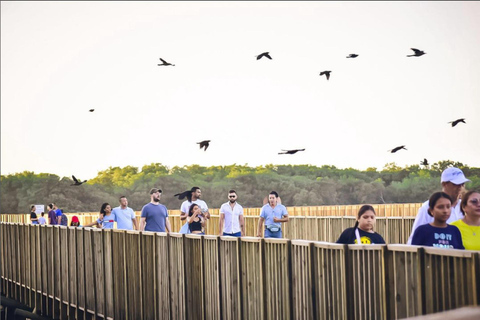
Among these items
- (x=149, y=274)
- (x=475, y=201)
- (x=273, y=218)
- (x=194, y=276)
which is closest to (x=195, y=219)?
(x=273, y=218)

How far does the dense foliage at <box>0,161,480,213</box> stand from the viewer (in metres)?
116

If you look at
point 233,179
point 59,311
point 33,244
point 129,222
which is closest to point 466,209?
point 129,222

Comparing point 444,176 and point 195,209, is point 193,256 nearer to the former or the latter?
point 444,176

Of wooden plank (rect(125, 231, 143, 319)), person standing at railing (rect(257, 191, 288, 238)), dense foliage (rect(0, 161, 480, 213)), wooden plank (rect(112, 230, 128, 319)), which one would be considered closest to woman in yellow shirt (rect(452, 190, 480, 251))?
wooden plank (rect(125, 231, 143, 319))

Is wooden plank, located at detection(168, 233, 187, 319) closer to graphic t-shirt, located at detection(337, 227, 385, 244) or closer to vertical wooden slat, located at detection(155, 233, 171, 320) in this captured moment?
vertical wooden slat, located at detection(155, 233, 171, 320)

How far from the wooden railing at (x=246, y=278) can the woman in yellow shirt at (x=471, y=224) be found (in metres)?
1.06

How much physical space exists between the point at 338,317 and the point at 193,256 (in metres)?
3.45

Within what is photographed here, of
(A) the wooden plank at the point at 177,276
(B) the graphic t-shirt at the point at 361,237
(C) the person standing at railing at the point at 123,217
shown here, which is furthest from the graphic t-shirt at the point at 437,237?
(C) the person standing at railing at the point at 123,217

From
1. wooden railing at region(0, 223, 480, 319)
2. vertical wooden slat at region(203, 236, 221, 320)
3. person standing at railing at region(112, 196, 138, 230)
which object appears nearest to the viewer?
wooden railing at region(0, 223, 480, 319)

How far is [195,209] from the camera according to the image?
16703 millimetres

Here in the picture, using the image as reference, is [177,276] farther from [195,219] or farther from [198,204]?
[198,204]

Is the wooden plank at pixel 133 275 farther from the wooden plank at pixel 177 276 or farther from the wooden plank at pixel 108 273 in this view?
the wooden plank at pixel 177 276

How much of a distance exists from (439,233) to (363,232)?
1.08m

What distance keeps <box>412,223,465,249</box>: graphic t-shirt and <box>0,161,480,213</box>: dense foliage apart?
329 feet
